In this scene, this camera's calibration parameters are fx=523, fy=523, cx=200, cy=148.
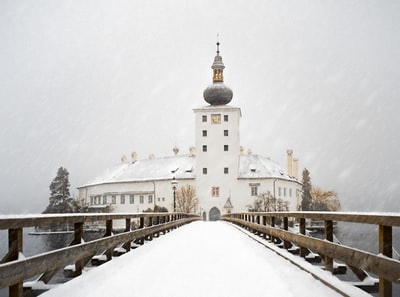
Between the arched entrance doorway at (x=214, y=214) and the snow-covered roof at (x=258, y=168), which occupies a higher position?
the snow-covered roof at (x=258, y=168)

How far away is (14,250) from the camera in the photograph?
4.64 metres

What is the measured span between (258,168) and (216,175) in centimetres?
750

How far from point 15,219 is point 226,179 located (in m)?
74.7

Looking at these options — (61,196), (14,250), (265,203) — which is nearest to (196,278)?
(14,250)

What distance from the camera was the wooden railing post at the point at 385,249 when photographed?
14.5 ft

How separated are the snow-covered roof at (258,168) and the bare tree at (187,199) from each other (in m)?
7.76

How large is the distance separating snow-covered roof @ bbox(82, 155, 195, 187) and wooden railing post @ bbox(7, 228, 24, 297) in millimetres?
77275

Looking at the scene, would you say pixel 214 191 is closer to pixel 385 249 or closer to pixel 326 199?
pixel 326 199

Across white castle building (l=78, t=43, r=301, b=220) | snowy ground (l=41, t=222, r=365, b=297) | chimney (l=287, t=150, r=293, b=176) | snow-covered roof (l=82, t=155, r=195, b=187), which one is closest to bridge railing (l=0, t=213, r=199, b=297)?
snowy ground (l=41, t=222, r=365, b=297)

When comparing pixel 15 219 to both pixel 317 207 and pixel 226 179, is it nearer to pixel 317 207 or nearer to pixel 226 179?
pixel 226 179

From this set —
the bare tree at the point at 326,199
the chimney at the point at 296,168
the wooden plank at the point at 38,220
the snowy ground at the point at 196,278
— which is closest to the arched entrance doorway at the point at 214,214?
the chimney at the point at 296,168

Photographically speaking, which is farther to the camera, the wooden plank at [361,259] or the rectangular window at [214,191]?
the rectangular window at [214,191]

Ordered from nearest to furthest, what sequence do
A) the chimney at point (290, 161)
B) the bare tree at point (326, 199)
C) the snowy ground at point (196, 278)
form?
1. the snowy ground at point (196, 278)
2. the chimney at point (290, 161)
3. the bare tree at point (326, 199)

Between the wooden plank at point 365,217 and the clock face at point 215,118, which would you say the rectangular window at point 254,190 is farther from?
the wooden plank at point 365,217
